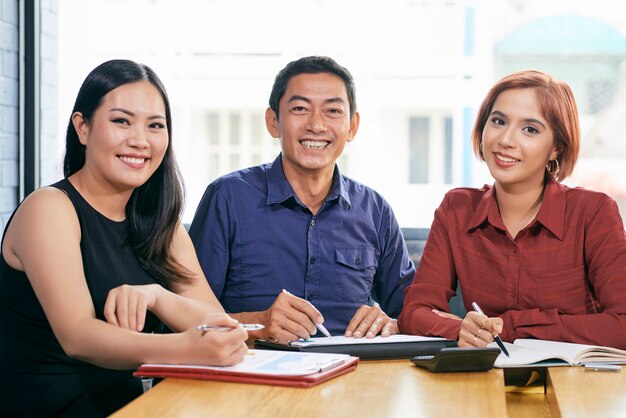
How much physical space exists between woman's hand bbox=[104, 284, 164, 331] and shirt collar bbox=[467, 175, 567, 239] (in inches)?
35.5

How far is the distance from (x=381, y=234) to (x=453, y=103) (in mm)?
1128

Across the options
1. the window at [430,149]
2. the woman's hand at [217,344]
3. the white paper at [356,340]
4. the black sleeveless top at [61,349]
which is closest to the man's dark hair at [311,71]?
the black sleeveless top at [61,349]

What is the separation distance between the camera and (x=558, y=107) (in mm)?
2227

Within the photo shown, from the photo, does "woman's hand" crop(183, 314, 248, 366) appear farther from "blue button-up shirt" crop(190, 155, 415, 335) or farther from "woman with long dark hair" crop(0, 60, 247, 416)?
"blue button-up shirt" crop(190, 155, 415, 335)

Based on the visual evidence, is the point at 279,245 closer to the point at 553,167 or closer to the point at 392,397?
the point at 553,167

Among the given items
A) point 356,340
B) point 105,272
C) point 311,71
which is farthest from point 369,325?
point 311,71

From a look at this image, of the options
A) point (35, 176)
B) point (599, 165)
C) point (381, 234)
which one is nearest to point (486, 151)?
point (381, 234)

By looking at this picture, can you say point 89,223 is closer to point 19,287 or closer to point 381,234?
point 19,287

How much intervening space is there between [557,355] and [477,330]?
0.18 meters

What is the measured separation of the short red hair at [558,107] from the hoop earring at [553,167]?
13 millimetres

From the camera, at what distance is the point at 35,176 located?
3629mm

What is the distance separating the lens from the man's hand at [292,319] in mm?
1990

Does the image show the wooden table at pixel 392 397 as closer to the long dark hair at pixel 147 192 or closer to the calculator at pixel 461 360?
the calculator at pixel 461 360

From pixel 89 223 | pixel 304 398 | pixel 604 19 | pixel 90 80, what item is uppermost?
pixel 604 19
